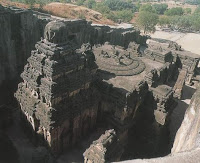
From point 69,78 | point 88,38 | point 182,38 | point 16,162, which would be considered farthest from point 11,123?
point 182,38

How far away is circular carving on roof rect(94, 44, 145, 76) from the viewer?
84.6 ft

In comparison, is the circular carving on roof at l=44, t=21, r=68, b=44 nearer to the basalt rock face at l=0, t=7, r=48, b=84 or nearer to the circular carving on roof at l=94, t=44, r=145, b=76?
the circular carving on roof at l=94, t=44, r=145, b=76

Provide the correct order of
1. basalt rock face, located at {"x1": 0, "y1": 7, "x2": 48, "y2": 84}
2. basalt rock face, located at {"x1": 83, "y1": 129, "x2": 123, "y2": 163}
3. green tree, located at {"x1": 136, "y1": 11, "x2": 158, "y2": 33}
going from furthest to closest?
green tree, located at {"x1": 136, "y1": 11, "x2": 158, "y2": 33} → basalt rock face, located at {"x1": 0, "y1": 7, "x2": 48, "y2": 84} → basalt rock face, located at {"x1": 83, "y1": 129, "x2": 123, "y2": 163}

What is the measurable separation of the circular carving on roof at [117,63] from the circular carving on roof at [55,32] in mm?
8290

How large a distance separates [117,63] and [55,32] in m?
10.5

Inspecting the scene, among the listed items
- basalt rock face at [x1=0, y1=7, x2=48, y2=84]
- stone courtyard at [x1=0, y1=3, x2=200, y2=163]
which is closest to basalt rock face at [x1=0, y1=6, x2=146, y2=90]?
basalt rock face at [x1=0, y1=7, x2=48, y2=84]

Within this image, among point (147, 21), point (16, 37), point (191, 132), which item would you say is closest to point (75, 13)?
point (147, 21)

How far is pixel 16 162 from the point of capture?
66.1 ft

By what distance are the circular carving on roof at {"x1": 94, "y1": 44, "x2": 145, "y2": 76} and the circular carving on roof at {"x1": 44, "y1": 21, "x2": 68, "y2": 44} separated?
8.29 metres

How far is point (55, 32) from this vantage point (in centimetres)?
1800

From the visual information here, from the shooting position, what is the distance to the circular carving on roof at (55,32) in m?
17.9

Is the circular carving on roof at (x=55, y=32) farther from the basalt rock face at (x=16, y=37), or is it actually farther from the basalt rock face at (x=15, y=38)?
the basalt rock face at (x=15, y=38)

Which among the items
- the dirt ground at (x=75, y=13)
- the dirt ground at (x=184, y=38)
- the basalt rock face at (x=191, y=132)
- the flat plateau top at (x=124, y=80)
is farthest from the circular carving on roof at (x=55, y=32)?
the dirt ground at (x=75, y=13)

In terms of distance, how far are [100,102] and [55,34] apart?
28.6 feet
